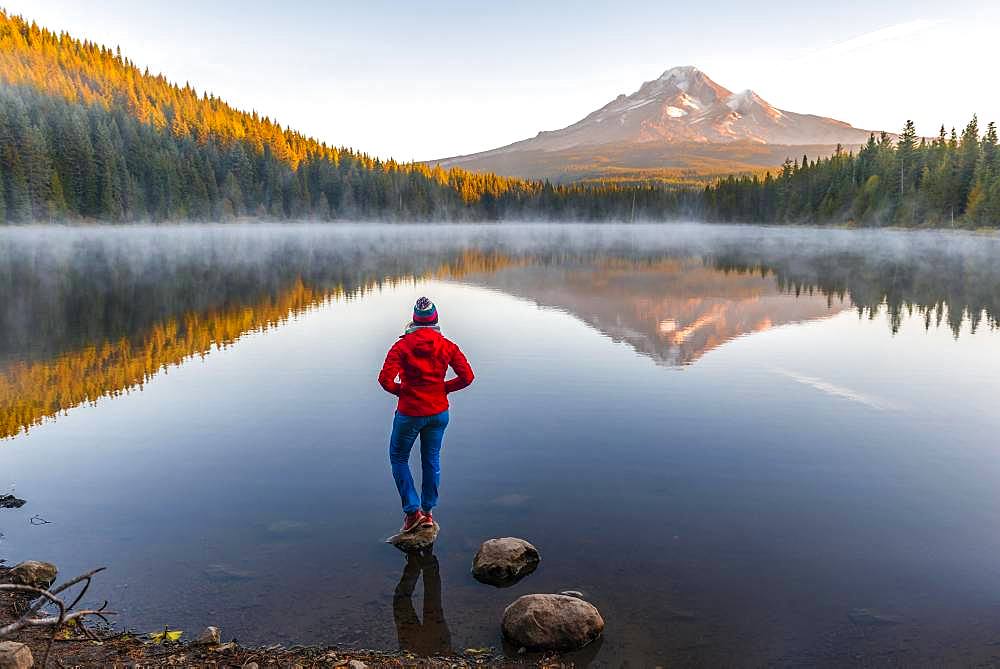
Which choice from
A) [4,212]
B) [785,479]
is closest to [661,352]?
[785,479]

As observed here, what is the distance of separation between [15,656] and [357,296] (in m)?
32.7

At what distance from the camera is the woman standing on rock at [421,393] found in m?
8.79

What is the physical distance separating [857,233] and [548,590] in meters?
136

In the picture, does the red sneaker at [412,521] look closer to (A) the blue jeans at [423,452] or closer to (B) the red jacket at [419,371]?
(A) the blue jeans at [423,452]

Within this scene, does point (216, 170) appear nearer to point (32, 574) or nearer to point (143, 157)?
point (143, 157)

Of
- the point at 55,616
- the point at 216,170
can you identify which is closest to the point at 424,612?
the point at 55,616

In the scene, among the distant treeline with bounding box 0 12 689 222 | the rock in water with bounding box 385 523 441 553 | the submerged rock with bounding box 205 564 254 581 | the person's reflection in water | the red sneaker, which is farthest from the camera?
the distant treeline with bounding box 0 12 689 222

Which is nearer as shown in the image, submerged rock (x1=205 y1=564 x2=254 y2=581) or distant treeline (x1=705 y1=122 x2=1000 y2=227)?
submerged rock (x1=205 y1=564 x2=254 y2=581)

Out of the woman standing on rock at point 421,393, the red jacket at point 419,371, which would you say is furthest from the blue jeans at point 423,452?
the red jacket at point 419,371

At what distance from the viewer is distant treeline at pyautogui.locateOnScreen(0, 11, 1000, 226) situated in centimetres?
10456

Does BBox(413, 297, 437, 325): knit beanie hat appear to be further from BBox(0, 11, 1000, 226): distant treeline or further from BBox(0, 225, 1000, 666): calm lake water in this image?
BBox(0, 11, 1000, 226): distant treeline

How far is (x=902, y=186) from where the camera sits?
120250 millimetres

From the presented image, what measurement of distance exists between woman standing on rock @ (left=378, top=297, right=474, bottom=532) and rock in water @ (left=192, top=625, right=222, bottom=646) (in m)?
2.74

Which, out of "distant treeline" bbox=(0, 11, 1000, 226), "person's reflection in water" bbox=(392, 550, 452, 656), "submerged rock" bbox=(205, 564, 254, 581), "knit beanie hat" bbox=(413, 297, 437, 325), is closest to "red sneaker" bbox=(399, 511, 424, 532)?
"person's reflection in water" bbox=(392, 550, 452, 656)
